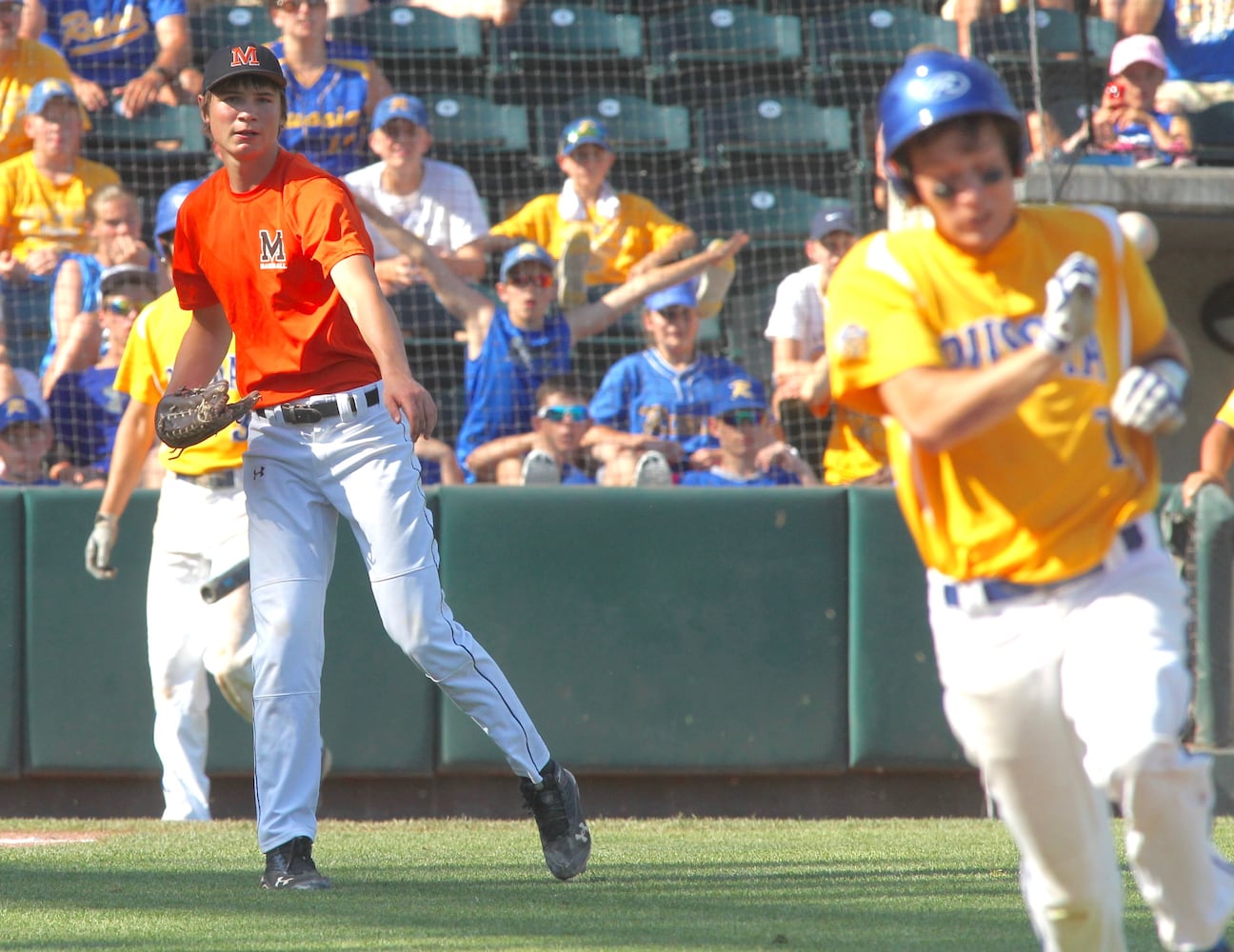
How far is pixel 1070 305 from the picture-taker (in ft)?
7.92

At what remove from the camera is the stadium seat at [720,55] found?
10930 mm

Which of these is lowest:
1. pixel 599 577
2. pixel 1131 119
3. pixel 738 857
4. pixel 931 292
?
pixel 738 857

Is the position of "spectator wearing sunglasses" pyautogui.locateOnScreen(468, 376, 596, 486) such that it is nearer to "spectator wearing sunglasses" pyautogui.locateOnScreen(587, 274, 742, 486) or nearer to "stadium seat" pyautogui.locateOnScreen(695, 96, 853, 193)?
"spectator wearing sunglasses" pyautogui.locateOnScreen(587, 274, 742, 486)

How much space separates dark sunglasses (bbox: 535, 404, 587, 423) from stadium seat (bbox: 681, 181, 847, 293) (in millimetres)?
1841

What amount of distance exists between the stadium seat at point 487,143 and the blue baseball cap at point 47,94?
2219 millimetres

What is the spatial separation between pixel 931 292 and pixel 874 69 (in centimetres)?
829

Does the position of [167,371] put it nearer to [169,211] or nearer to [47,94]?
[169,211]

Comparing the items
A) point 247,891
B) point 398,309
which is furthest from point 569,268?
point 247,891

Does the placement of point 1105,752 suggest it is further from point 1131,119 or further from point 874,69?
point 874,69

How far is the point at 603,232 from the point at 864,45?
2.71 meters

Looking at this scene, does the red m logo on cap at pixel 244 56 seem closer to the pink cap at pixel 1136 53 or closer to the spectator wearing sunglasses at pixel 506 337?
the spectator wearing sunglasses at pixel 506 337

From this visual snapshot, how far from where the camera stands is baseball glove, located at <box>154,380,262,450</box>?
4.41 metres

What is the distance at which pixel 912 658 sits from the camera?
285 inches

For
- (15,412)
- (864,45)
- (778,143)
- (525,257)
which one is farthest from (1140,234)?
(864,45)
